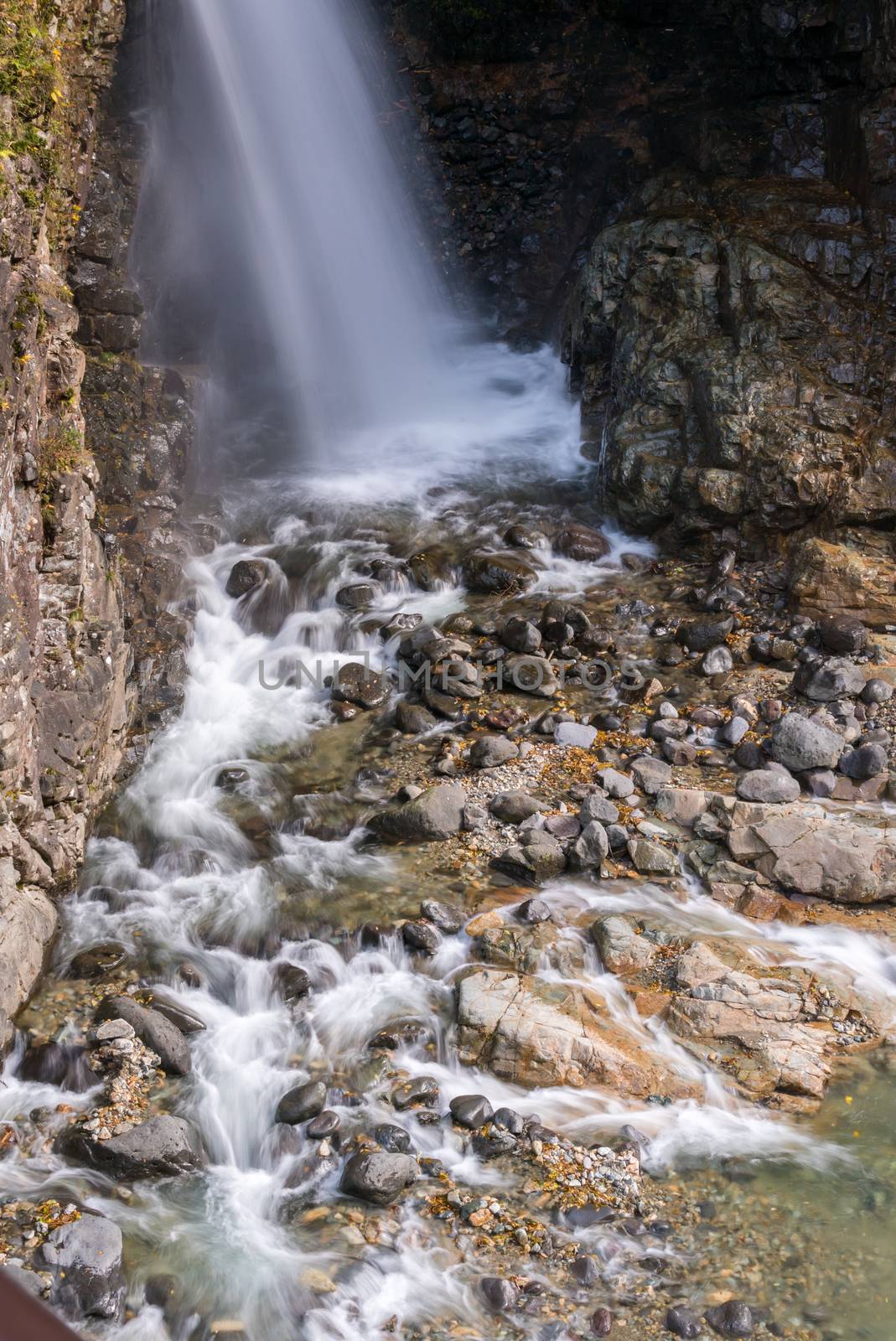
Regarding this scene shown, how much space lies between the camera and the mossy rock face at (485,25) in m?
15.9

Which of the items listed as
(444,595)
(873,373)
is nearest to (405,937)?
(444,595)

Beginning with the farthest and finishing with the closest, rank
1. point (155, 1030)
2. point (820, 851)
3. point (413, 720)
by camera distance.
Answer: point (413, 720), point (820, 851), point (155, 1030)

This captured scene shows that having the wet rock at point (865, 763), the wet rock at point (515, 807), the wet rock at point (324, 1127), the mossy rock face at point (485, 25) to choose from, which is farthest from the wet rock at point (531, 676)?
the mossy rock face at point (485, 25)

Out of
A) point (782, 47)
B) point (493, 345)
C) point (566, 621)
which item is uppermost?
point (782, 47)

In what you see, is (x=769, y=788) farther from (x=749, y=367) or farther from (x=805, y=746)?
(x=749, y=367)

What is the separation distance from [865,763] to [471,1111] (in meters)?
4.47

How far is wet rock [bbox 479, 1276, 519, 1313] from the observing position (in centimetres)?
462

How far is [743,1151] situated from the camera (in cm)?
543

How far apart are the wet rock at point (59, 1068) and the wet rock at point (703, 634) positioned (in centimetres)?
670

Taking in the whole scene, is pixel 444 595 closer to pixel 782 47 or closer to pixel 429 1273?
pixel 429 1273

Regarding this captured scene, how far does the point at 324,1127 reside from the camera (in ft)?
18.3

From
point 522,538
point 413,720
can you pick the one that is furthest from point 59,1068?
point 522,538

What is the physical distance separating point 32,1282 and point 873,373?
11.1 meters

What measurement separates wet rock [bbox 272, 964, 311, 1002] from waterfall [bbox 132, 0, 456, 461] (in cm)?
926
